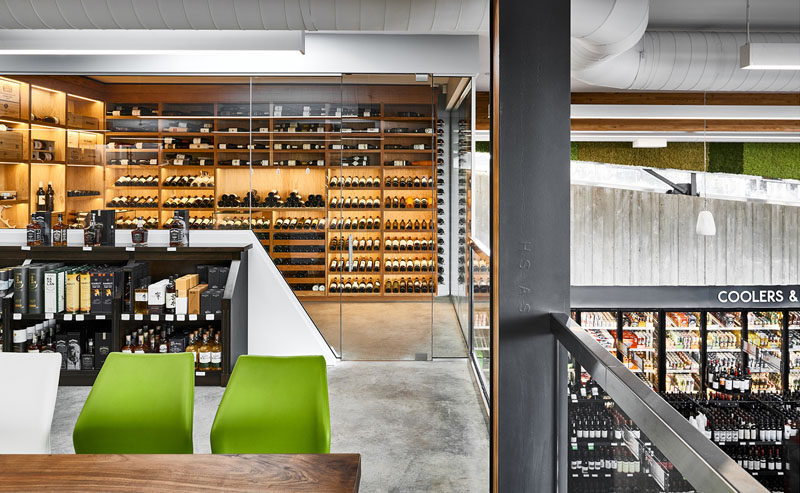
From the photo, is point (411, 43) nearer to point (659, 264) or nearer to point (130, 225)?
point (130, 225)

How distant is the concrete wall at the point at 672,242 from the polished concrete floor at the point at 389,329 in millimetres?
2341

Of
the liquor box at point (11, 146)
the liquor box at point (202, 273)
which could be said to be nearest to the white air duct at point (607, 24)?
the liquor box at point (202, 273)

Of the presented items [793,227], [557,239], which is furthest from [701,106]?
[557,239]

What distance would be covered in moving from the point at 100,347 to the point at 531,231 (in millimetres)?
4410

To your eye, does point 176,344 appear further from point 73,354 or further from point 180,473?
point 180,473

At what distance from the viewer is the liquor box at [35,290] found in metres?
5.20

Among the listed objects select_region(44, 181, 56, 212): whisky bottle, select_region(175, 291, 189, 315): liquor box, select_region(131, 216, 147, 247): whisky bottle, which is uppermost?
select_region(44, 181, 56, 212): whisky bottle

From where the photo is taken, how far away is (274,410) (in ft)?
8.64

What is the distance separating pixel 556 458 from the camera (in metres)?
2.42

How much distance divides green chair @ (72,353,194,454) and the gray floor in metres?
1.23

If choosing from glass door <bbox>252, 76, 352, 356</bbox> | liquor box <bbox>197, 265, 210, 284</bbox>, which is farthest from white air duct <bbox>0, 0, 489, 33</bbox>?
liquor box <bbox>197, 265, 210, 284</bbox>

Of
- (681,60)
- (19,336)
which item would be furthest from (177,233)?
(681,60)

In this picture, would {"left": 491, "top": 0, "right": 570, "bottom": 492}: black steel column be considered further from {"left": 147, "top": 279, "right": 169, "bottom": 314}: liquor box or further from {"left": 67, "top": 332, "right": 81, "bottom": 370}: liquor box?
{"left": 67, "top": 332, "right": 81, "bottom": 370}: liquor box

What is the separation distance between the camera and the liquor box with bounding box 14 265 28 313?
5191mm
